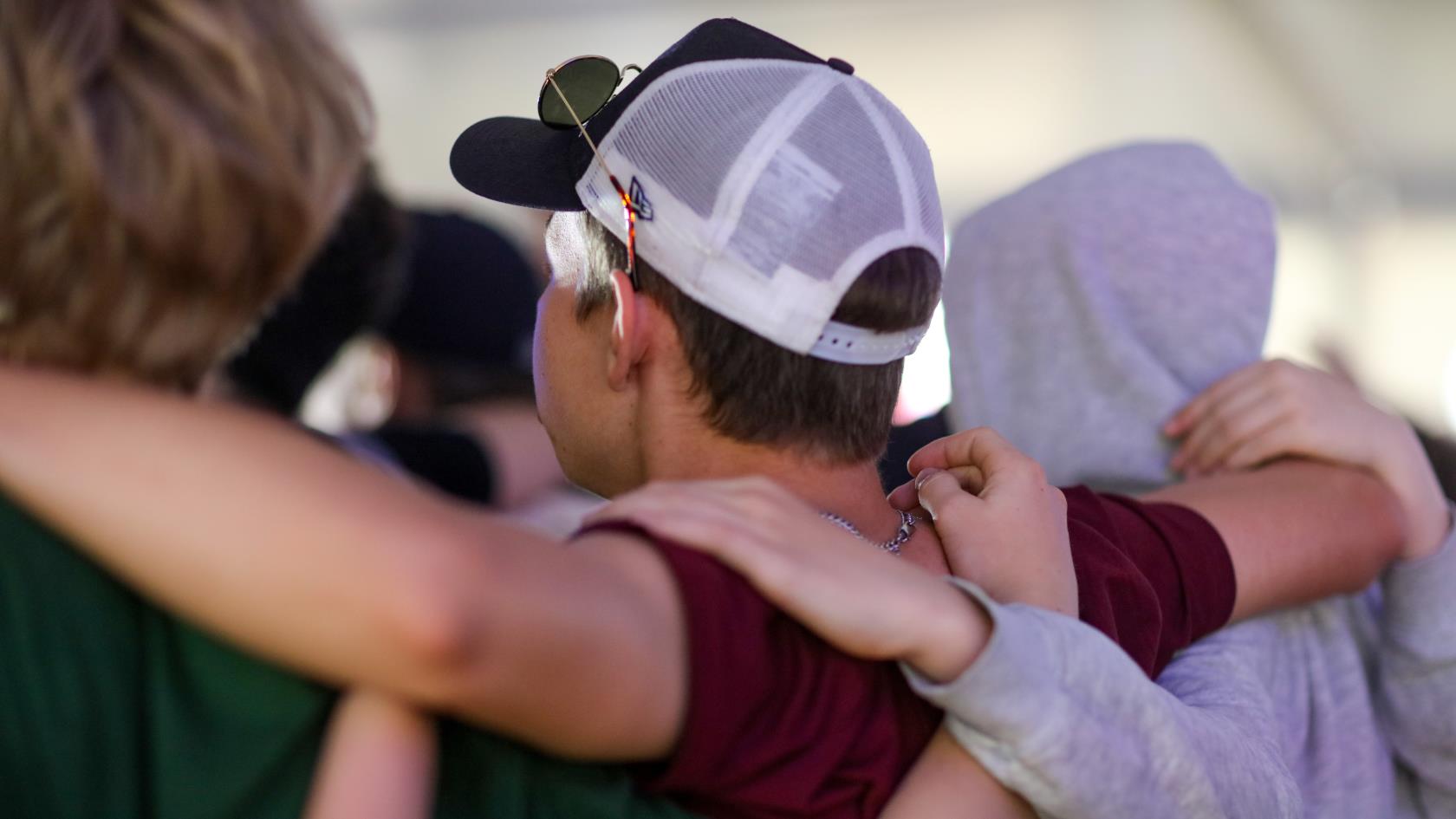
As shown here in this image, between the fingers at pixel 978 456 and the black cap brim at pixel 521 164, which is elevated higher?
the black cap brim at pixel 521 164

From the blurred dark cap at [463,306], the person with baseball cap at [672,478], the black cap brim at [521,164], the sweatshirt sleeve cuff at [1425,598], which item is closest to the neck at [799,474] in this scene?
the person with baseball cap at [672,478]

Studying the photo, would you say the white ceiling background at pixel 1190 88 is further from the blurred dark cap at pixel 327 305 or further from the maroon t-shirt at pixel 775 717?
the maroon t-shirt at pixel 775 717

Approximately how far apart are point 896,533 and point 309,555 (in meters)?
0.79

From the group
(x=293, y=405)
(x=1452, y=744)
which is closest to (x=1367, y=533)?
(x=1452, y=744)

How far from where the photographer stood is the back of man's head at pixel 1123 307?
2.14 meters

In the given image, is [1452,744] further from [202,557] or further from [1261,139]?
[1261,139]

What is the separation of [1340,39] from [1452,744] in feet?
22.2

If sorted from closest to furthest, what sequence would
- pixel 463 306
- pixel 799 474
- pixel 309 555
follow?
pixel 309 555, pixel 799 474, pixel 463 306

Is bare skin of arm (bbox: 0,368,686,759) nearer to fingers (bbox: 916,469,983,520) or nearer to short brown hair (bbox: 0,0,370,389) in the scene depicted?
short brown hair (bbox: 0,0,370,389)

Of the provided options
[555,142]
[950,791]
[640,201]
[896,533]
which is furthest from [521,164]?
[950,791]

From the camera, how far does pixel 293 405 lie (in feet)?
11.2

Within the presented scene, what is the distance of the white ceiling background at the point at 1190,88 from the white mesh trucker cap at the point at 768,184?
6.10 meters

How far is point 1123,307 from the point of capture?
7.13ft

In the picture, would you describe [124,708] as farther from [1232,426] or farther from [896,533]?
[1232,426]
